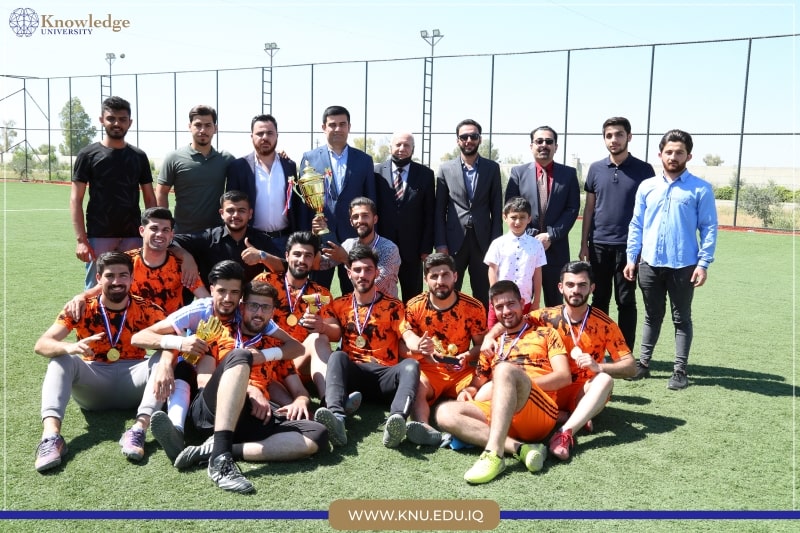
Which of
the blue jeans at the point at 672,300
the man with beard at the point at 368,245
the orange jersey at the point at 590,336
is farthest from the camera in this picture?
the blue jeans at the point at 672,300

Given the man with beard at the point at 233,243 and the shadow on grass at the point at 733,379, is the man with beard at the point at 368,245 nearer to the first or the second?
the man with beard at the point at 233,243

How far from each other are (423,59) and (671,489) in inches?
950

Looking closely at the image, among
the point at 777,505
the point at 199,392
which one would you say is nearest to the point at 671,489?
the point at 777,505

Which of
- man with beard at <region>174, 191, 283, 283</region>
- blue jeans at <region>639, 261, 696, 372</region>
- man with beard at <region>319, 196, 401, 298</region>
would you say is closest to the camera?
man with beard at <region>174, 191, 283, 283</region>

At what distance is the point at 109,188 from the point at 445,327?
3164 millimetres

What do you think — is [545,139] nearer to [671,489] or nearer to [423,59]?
[671,489]

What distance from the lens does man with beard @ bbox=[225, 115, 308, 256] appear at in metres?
5.62

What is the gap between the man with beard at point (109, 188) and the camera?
18.2ft

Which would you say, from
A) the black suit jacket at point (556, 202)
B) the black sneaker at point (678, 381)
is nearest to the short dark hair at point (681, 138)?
the black suit jacket at point (556, 202)

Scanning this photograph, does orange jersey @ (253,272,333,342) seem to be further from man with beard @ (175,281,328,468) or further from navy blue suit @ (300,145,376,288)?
navy blue suit @ (300,145,376,288)

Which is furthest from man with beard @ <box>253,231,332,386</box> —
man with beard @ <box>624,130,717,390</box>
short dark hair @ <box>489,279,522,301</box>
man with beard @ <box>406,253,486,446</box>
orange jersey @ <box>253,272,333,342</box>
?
man with beard @ <box>624,130,717,390</box>

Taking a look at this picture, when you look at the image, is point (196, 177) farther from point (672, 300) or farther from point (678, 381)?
point (678, 381)

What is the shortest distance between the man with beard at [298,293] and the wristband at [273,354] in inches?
23.7

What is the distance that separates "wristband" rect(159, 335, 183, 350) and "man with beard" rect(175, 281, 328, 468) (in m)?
0.36
